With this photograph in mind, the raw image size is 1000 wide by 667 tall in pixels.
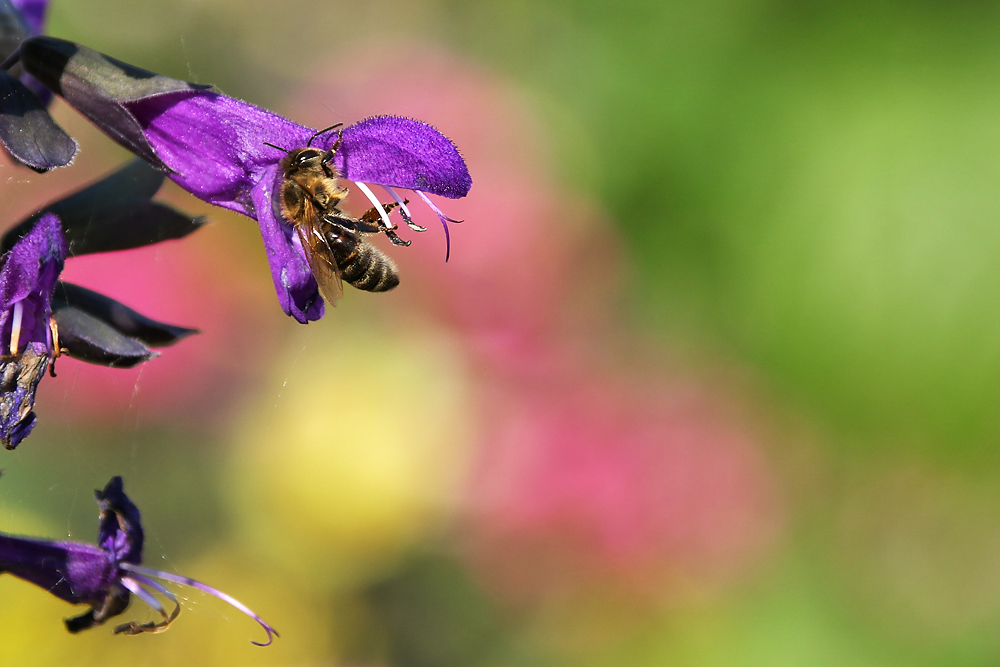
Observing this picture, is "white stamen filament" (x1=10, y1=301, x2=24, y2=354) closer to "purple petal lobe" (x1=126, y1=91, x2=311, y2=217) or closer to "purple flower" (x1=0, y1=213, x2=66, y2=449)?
"purple flower" (x1=0, y1=213, x2=66, y2=449)

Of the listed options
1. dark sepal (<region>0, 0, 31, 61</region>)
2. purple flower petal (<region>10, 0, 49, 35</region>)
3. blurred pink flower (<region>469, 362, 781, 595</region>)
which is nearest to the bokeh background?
blurred pink flower (<region>469, 362, 781, 595</region>)

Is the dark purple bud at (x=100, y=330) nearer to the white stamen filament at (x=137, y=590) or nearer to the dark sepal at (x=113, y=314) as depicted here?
the dark sepal at (x=113, y=314)

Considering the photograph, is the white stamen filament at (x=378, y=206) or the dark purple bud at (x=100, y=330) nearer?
the dark purple bud at (x=100, y=330)

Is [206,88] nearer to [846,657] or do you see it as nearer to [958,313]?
[846,657]

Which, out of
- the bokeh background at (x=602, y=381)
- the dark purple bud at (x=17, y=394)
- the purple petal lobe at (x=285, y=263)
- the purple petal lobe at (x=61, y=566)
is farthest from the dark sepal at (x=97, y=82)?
the bokeh background at (x=602, y=381)

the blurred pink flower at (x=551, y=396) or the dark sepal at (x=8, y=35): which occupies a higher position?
the dark sepal at (x=8, y=35)

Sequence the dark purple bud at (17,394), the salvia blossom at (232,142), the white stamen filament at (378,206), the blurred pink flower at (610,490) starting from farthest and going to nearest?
the blurred pink flower at (610,490) < the white stamen filament at (378,206) < the salvia blossom at (232,142) < the dark purple bud at (17,394)

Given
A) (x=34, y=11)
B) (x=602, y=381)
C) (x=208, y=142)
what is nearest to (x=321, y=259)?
(x=208, y=142)
